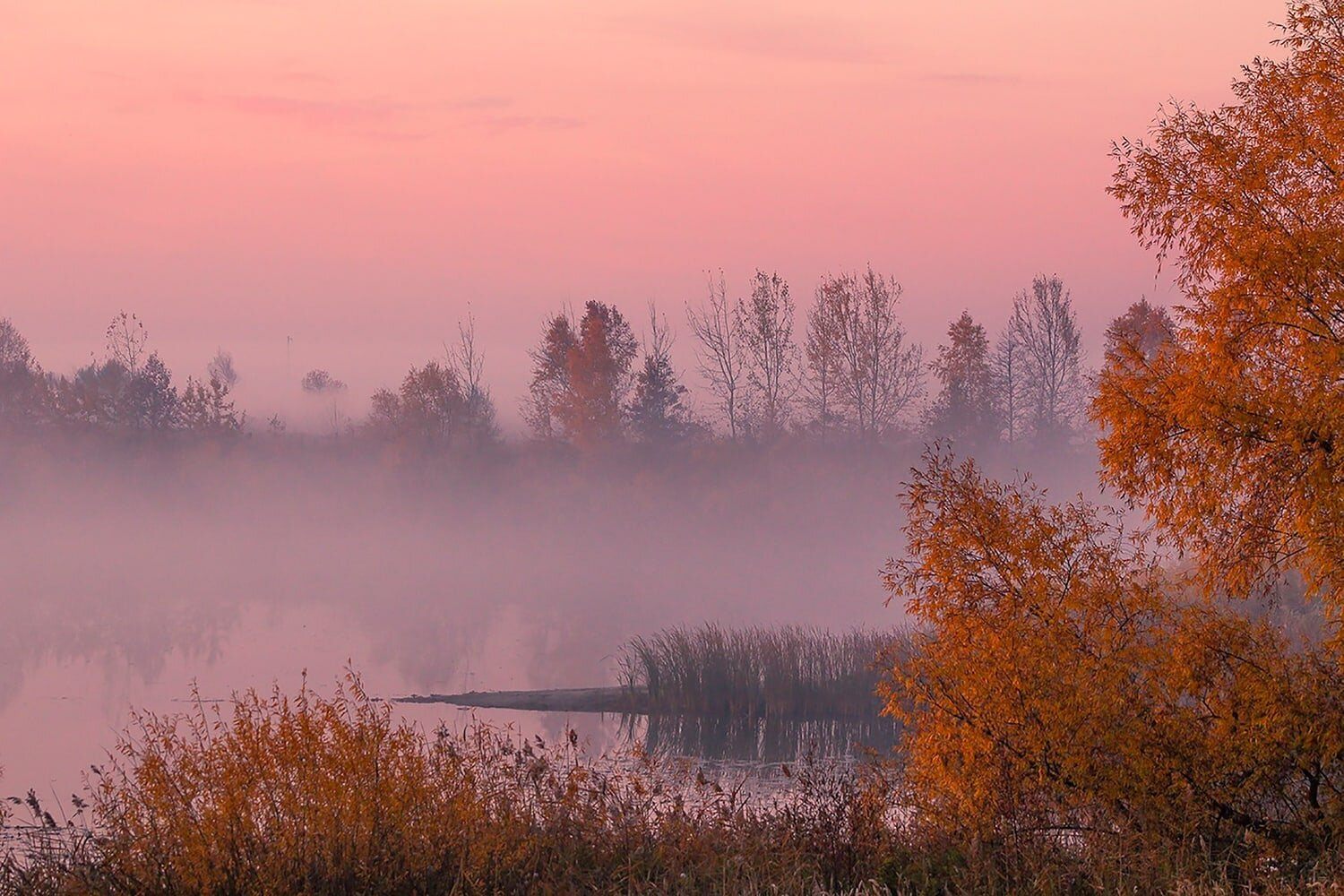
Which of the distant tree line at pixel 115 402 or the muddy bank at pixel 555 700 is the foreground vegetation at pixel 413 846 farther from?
the distant tree line at pixel 115 402

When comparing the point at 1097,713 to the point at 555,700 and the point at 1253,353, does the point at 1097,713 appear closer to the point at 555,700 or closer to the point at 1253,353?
the point at 1253,353

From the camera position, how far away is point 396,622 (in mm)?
39656

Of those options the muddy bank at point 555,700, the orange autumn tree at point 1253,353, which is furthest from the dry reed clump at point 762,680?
the orange autumn tree at point 1253,353

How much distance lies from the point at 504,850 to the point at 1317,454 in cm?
590

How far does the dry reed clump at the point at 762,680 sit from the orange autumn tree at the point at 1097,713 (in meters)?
12.2

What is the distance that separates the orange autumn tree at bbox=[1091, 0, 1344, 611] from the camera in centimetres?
944

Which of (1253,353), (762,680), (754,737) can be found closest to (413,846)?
(1253,353)

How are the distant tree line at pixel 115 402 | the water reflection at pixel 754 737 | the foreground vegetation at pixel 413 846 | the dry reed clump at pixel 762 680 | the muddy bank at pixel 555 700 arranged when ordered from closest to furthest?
1. the foreground vegetation at pixel 413 846
2. the water reflection at pixel 754 737
3. the dry reed clump at pixel 762 680
4. the muddy bank at pixel 555 700
5. the distant tree line at pixel 115 402

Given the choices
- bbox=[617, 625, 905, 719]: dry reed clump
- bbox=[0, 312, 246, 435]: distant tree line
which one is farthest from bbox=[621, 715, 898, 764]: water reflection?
bbox=[0, 312, 246, 435]: distant tree line

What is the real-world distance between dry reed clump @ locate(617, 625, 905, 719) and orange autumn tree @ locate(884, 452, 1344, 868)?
12.2 meters

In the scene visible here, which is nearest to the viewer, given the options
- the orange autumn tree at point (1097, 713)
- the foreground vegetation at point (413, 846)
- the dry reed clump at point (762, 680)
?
the foreground vegetation at point (413, 846)

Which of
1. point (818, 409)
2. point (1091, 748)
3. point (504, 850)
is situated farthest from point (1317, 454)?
point (818, 409)

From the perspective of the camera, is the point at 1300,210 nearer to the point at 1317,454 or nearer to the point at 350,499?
the point at 1317,454

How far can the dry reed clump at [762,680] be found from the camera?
22.2 meters
